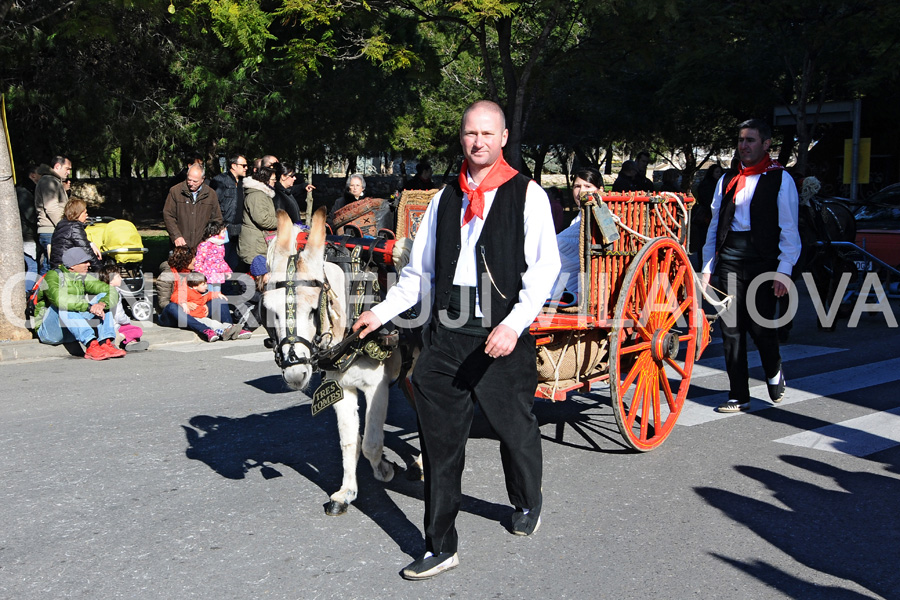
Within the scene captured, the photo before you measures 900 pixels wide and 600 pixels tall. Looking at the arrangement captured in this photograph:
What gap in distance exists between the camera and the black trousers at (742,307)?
654 cm

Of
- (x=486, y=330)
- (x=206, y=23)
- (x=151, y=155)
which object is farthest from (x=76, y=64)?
(x=486, y=330)

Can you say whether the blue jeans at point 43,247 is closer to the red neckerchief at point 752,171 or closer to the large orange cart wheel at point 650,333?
the large orange cart wheel at point 650,333

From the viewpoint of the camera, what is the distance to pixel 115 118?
17.5 meters

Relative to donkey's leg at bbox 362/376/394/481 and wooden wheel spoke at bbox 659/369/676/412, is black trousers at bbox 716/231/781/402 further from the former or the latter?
donkey's leg at bbox 362/376/394/481

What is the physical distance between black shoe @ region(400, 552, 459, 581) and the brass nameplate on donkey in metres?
0.96

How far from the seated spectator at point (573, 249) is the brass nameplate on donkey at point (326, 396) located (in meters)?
1.83

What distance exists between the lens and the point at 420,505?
4.96 meters

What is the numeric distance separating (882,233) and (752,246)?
24.3ft

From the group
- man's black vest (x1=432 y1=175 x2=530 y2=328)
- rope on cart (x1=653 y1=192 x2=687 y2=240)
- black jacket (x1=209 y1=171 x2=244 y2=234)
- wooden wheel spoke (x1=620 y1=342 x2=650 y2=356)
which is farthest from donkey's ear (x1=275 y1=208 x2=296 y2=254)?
black jacket (x1=209 y1=171 x2=244 y2=234)

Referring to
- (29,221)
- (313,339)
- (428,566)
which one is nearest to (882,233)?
(313,339)

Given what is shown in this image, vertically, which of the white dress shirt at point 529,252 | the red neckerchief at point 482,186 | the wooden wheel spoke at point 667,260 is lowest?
the wooden wheel spoke at point 667,260

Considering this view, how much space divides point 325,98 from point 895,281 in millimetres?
12620

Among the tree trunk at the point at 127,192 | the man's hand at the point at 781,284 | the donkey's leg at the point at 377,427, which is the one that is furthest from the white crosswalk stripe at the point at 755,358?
the tree trunk at the point at 127,192

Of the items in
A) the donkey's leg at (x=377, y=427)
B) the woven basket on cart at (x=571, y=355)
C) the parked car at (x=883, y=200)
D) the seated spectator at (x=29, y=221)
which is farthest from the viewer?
the parked car at (x=883, y=200)
